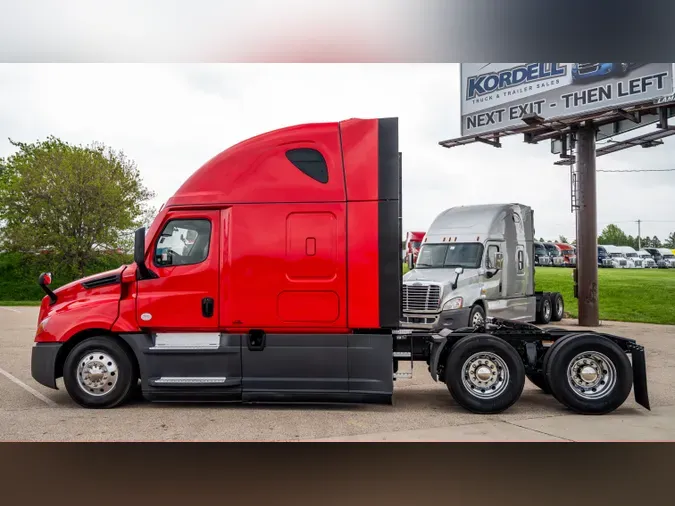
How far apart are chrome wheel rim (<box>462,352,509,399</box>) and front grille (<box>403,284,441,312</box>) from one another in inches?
267

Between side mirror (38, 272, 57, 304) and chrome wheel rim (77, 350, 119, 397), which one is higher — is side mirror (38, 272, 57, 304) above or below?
above

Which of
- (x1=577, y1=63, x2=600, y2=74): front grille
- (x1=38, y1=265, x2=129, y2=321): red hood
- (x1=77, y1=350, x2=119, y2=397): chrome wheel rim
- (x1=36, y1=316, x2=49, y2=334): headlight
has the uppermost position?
(x1=577, y1=63, x2=600, y2=74): front grille

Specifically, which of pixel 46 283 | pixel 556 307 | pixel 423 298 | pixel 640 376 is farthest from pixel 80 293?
pixel 556 307

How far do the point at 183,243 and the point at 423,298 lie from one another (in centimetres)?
771

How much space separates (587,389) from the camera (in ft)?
24.5

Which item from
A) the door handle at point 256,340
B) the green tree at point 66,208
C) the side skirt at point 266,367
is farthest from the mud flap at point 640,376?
the green tree at point 66,208

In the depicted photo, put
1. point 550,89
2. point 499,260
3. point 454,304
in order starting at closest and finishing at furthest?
point 454,304 < point 499,260 < point 550,89

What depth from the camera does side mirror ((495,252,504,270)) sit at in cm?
1545

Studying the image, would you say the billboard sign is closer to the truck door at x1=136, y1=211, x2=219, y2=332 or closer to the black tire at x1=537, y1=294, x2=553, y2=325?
the black tire at x1=537, y1=294, x2=553, y2=325

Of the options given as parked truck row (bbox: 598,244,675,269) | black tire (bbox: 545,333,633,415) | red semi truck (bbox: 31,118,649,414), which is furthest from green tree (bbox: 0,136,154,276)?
parked truck row (bbox: 598,244,675,269)

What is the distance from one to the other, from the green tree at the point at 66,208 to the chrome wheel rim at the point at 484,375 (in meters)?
22.9

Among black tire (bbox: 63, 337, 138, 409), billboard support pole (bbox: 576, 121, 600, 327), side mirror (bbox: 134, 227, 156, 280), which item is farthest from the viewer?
billboard support pole (bbox: 576, 121, 600, 327)

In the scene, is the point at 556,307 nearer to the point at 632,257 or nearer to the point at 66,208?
the point at 632,257
